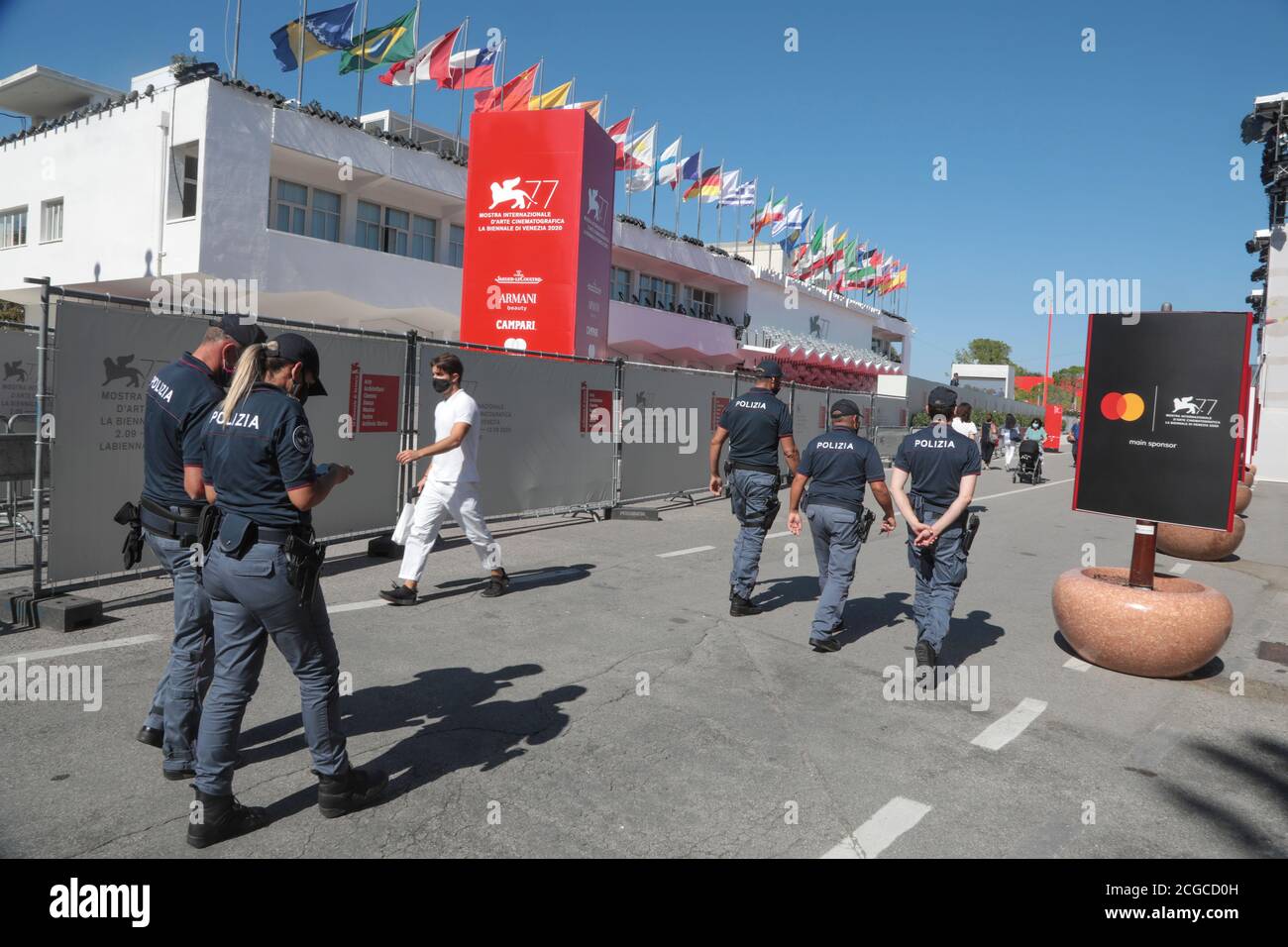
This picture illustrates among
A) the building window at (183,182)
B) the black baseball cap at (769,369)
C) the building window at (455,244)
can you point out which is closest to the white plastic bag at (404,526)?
the black baseball cap at (769,369)

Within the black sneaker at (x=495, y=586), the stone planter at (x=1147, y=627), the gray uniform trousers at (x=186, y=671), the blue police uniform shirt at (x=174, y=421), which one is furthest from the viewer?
the black sneaker at (x=495, y=586)

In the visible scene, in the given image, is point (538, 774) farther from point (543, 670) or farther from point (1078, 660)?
point (1078, 660)

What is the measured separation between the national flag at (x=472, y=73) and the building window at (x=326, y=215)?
4.19 meters

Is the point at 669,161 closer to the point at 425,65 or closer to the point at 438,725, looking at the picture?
the point at 425,65

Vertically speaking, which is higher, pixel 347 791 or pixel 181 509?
pixel 181 509

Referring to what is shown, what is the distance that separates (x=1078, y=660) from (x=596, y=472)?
24.4ft

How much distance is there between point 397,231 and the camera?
2502 centimetres

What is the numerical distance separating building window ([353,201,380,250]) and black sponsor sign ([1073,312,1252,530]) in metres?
21.7

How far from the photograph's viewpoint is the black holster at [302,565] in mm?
3088

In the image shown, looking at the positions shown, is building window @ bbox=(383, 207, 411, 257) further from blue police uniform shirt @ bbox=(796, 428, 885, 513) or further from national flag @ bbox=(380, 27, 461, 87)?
blue police uniform shirt @ bbox=(796, 428, 885, 513)

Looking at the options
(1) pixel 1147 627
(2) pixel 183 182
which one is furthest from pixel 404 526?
(2) pixel 183 182

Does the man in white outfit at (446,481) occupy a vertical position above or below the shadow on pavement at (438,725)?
above

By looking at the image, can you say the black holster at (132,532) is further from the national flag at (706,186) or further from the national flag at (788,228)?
the national flag at (788,228)

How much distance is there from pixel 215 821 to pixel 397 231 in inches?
947
